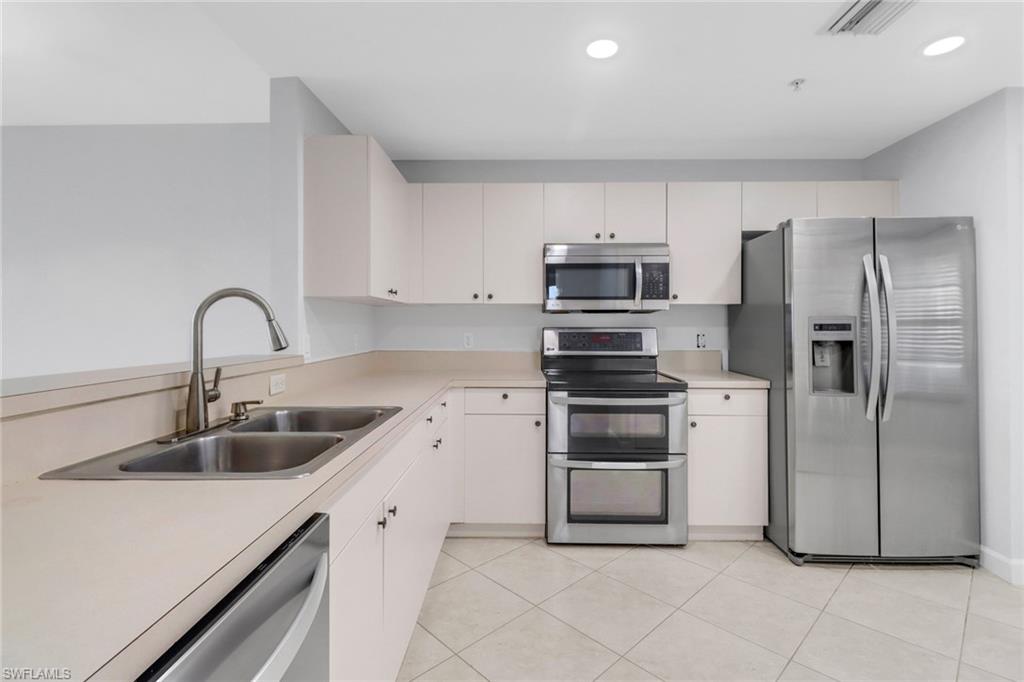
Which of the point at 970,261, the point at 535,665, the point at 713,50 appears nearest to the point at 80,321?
the point at 535,665

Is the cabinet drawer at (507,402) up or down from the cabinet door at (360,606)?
up

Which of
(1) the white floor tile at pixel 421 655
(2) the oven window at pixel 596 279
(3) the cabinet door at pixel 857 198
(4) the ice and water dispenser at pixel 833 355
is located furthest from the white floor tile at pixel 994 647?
(3) the cabinet door at pixel 857 198

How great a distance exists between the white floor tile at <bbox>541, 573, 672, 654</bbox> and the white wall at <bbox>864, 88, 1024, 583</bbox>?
1730 millimetres

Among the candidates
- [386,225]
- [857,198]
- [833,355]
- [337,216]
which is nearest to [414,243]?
[386,225]

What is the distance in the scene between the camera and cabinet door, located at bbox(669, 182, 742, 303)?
289 cm

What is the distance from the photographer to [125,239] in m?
2.79

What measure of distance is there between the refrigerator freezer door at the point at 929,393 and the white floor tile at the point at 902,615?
12.4 inches

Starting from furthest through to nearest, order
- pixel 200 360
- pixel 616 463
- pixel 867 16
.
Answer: pixel 616 463 → pixel 867 16 → pixel 200 360

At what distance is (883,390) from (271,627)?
2.72 meters

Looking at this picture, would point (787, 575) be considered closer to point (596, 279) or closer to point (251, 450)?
point (596, 279)

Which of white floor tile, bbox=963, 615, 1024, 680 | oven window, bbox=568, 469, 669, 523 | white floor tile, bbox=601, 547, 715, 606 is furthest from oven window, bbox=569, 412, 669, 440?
white floor tile, bbox=963, 615, 1024, 680

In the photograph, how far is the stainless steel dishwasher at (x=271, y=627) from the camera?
52 centimetres

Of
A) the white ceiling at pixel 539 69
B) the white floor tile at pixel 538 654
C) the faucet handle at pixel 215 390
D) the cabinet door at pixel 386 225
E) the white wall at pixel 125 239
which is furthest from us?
the white wall at pixel 125 239

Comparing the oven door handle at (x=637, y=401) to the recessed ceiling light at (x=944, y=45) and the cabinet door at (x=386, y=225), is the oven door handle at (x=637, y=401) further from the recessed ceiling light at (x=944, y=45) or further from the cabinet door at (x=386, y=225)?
the recessed ceiling light at (x=944, y=45)
